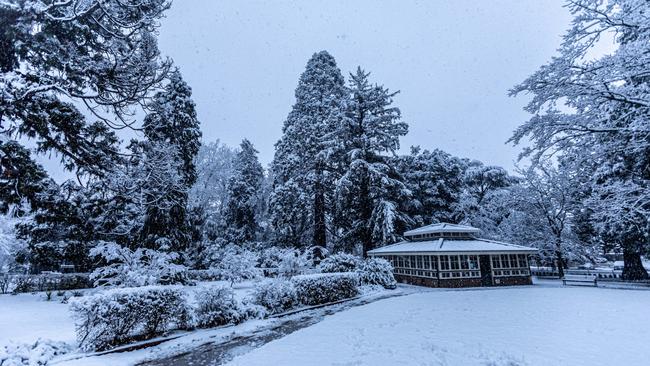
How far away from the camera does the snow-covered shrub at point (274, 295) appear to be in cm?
1220

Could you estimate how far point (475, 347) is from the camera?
24.2ft

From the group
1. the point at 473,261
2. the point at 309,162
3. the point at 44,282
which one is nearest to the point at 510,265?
the point at 473,261

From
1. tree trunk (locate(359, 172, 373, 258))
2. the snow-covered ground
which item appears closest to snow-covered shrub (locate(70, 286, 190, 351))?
the snow-covered ground

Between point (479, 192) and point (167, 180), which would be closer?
point (167, 180)

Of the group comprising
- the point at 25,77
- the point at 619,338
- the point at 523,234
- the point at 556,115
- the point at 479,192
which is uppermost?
the point at 479,192

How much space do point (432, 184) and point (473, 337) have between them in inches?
1055

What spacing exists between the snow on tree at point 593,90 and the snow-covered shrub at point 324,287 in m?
10.4

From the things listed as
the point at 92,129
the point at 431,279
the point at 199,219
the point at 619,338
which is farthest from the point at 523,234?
the point at 92,129

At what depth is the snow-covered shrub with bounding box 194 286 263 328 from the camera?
9.93 meters

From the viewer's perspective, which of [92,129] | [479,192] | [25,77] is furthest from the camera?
[479,192]

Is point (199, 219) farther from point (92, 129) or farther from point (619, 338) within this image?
point (619, 338)

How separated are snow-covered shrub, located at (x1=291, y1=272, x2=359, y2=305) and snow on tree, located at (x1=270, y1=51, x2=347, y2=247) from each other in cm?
1007

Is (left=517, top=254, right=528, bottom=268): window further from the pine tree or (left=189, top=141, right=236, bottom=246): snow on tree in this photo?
(left=189, top=141, right=236, bottom=246): snow on tree

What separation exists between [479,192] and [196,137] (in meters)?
34.4
